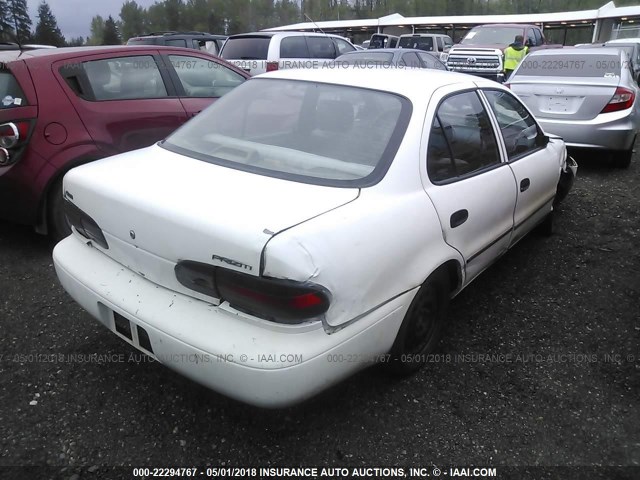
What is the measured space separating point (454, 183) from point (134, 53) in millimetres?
3355

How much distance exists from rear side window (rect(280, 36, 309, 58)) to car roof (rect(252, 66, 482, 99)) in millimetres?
7666

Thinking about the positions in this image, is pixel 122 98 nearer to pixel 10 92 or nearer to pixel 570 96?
pixel 10 92

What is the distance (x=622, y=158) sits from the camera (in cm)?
643

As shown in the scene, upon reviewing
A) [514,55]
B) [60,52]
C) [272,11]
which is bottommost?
[514,55]

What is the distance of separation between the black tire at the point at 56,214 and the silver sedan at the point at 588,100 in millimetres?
5390

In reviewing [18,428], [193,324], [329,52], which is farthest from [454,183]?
[329,52]

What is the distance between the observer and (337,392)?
255 centimetres

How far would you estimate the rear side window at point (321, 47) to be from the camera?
11.0 meters

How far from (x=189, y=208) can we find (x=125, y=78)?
2985 mm

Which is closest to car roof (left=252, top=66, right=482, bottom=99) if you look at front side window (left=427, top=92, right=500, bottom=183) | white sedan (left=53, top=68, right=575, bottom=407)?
white sedan (left=53, top=68, right=575, bottom=407)

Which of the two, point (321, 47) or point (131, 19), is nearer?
point (321, 47)

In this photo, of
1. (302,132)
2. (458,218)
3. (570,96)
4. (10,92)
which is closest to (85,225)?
(302,132)

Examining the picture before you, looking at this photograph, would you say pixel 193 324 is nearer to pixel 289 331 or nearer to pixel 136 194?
pixel 289 331

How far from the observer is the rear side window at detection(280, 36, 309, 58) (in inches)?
407
